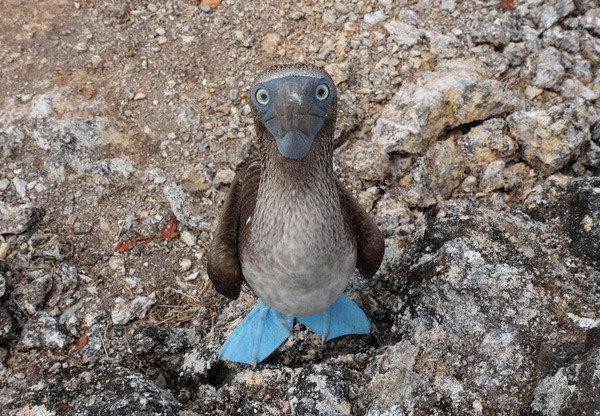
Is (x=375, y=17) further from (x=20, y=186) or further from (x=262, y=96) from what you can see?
(x=20, y=186)

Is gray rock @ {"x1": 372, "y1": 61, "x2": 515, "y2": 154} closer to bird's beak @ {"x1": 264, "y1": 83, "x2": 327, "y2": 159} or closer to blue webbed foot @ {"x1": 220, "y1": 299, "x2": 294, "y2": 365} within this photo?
blue webbed foot @ {"x1": 220, "y1": 299, "x2": 294, "y2": 365}

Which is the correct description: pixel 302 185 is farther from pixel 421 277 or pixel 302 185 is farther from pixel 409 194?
pixel 409 194

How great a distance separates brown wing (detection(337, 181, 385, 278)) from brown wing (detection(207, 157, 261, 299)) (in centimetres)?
53

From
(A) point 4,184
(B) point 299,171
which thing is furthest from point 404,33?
(A) point 4,184

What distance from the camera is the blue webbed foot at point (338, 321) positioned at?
3.29 m

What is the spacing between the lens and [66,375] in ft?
8.95

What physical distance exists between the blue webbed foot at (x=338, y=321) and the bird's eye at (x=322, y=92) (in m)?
1.40

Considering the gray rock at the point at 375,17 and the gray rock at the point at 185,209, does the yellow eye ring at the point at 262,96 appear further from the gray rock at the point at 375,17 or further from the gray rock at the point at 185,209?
the gray rock at the point at 375,17

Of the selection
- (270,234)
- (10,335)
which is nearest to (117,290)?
(10,335)

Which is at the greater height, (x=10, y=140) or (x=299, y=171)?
(x=299, y=171)

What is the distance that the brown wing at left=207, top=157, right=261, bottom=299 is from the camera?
301cm

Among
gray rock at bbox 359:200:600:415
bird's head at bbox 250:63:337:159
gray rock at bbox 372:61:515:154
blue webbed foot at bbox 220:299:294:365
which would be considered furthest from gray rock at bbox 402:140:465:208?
bird's head at bbox 250:63:337:159

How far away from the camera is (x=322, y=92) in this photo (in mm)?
2311

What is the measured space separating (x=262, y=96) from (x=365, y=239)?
1067 mm
